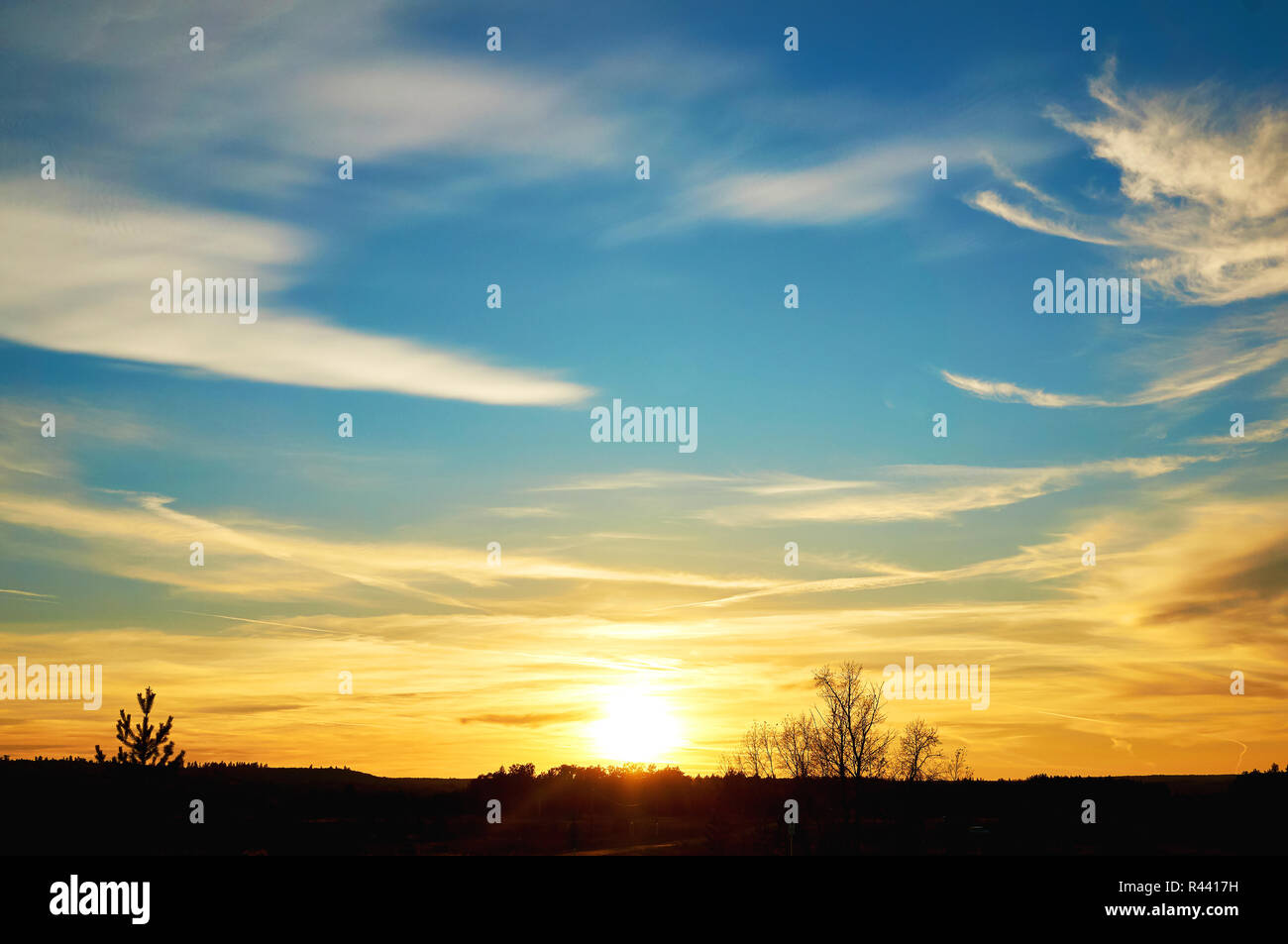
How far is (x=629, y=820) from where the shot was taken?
131 meters

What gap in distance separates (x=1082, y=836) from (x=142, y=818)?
9264 cm

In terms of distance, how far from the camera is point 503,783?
151125mm

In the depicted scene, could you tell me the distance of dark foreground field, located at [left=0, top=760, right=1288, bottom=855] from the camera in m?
83.2

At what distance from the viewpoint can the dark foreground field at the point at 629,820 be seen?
83.2 meters
